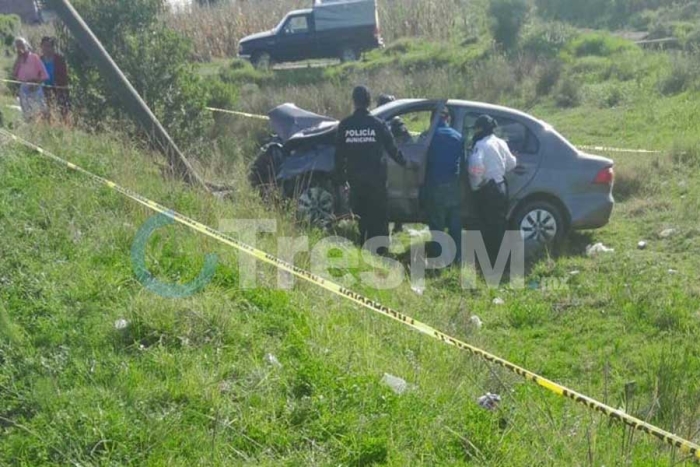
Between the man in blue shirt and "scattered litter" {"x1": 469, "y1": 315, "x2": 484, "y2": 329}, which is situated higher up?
the man in blue shirt

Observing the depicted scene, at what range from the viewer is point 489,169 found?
8695 mm

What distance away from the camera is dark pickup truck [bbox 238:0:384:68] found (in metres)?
27.4

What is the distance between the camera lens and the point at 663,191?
36.6 feet

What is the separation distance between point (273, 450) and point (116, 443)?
2.42 ft

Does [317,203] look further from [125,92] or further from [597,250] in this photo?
[597,250]

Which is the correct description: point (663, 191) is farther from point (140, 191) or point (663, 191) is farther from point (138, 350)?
point (138, 350)

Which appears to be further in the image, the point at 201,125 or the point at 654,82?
the point at 654,82

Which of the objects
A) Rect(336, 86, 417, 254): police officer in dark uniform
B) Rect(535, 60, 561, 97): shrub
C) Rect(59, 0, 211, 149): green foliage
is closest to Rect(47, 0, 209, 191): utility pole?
Rect(336, 86, 417, 254): police officer in dark uniform

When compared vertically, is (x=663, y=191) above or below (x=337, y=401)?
below

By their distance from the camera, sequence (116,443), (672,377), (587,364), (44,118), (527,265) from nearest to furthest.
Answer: (116,443), (672,377), (587,364), (527,265), (44,118)

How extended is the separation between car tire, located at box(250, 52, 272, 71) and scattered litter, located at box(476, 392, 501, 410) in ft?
75.3

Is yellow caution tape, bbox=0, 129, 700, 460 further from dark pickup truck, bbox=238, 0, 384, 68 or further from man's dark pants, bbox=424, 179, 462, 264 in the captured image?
dark pickup truck, bbox=238, 0, 384, 68

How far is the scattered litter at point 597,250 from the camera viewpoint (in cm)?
916

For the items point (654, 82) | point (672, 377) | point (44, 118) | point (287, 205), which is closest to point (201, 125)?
point (44, 118)
